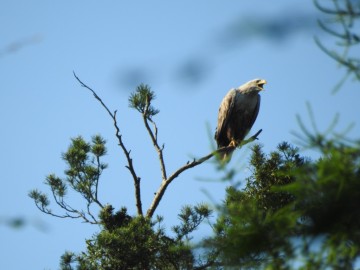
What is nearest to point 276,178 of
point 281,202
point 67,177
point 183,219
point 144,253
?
point 281,202

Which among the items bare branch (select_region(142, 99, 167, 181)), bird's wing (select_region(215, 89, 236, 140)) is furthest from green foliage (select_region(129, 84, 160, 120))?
bird's wing (select_region(215, 89, 236, 140))

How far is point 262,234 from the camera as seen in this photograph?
96.5 inches

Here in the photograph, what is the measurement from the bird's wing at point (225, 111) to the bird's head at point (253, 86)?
0.24 metres

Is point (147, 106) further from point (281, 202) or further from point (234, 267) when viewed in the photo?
point (234, 267)

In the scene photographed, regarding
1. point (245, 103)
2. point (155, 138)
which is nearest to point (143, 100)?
point (155, 138)

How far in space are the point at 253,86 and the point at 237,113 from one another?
67cm

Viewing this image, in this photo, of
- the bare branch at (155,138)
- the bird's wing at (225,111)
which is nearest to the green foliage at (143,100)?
the bare branch at (155,138)

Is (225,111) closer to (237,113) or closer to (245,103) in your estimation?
(237,113)

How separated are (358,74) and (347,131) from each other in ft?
0.94

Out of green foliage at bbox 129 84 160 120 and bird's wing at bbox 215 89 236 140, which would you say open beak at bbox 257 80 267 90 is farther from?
green foliage at bbox 129 84 160 120

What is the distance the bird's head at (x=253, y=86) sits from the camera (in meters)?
9.57

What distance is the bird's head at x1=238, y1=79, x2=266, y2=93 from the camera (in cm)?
957

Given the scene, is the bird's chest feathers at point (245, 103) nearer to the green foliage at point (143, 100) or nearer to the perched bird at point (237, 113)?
the perched bird at point (237, 113)

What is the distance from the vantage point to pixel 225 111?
30.2 feet
